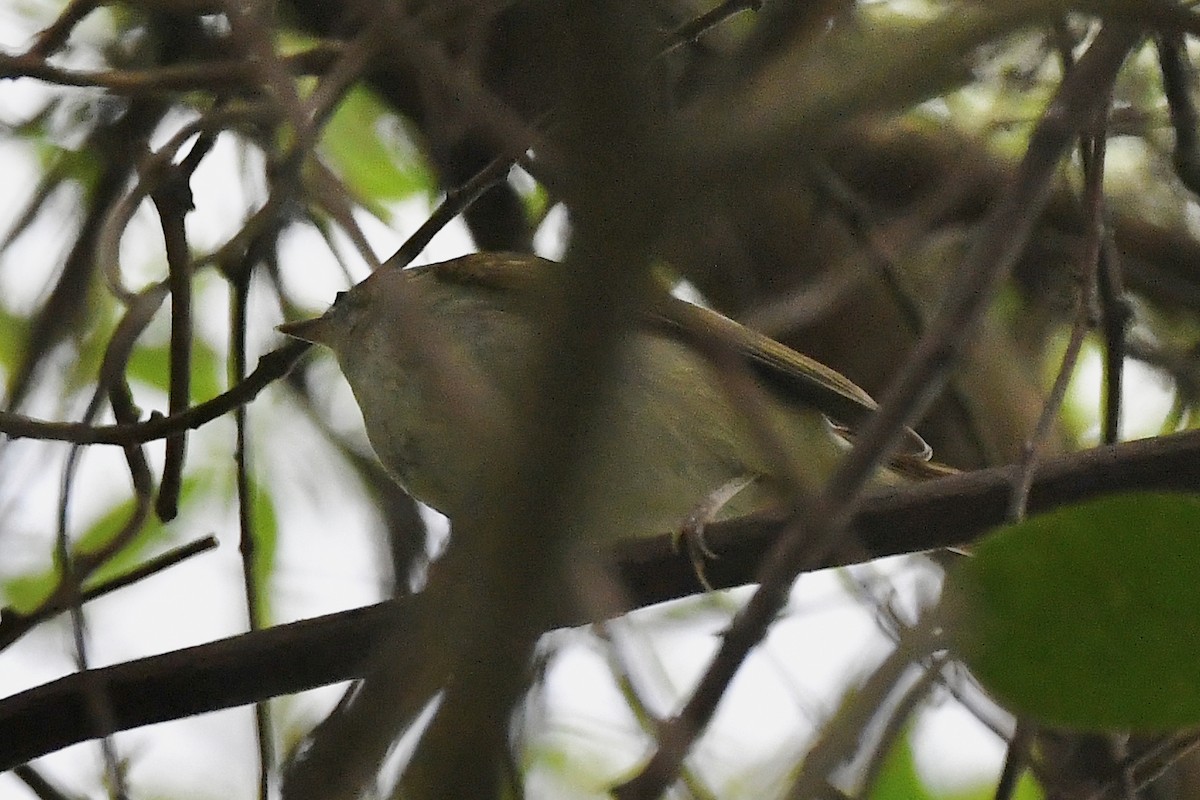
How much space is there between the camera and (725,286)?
366 centimetres

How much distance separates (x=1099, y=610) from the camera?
1289 millimetres

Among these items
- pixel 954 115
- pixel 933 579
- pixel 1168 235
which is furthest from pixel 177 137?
pixel 1168 235

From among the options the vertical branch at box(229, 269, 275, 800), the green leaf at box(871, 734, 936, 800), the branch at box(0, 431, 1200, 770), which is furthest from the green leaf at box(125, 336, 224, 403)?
the green leaf at box(871, 734, 936, 800)

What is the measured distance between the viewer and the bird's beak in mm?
3236

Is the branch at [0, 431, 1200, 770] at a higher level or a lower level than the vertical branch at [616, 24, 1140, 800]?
higher

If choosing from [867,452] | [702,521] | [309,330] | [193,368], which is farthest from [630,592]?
[193,368]

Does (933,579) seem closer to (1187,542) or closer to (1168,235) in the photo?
(1187,542)

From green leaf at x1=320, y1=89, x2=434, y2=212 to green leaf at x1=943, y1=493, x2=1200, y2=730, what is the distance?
301 centimetres

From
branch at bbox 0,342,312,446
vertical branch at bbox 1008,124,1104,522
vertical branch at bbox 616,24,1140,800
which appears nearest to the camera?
vertical branch at bbox 616,24,1140,800

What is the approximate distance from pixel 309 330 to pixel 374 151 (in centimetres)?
108

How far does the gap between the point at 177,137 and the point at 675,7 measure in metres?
1.25

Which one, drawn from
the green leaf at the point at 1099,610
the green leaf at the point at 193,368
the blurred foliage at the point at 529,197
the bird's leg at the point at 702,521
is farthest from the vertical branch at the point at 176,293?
the green leaf at the point at 1099,610

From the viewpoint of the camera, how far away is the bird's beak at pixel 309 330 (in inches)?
127

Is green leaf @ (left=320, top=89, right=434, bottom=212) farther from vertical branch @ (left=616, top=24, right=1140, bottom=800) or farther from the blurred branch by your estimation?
vertical branch @ (left=616, top=24, right=1140, bottom=800)
